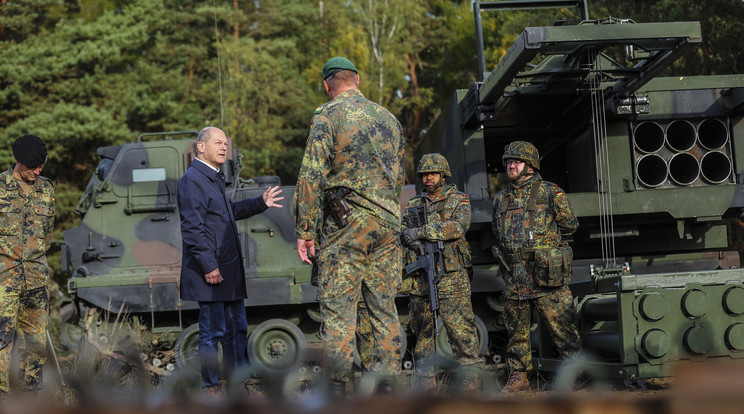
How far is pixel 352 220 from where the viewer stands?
4.44 m

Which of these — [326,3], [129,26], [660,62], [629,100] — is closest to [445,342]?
[629,100]

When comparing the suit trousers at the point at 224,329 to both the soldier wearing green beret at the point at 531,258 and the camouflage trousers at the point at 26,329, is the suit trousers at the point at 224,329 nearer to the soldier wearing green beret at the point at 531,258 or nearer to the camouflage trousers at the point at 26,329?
the camouflage trousers at the point at 26,329

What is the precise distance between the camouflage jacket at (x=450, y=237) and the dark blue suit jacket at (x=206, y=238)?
5.46 ft

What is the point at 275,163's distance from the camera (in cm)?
2395

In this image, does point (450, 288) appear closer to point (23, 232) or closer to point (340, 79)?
point (340, 79)

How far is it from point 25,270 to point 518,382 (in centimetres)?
361

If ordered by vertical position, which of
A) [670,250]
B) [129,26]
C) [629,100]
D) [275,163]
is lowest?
[670,250]

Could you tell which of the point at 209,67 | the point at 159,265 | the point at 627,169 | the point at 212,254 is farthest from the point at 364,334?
the point at 209,67

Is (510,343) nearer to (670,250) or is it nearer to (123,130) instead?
(670,250)

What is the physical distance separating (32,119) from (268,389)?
825 inches

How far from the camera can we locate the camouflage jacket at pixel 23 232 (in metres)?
5.59

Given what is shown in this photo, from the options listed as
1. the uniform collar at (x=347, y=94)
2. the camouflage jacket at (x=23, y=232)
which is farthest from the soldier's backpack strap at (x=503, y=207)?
the camouflage jacket at (x=23, y=232)

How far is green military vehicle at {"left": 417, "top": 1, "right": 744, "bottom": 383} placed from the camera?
5.65 m

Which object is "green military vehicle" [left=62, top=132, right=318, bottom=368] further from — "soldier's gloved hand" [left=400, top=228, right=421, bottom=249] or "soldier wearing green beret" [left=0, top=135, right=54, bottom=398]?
"soldier wearing green beret" [left=0, top=135, right=54, bottom=398]
